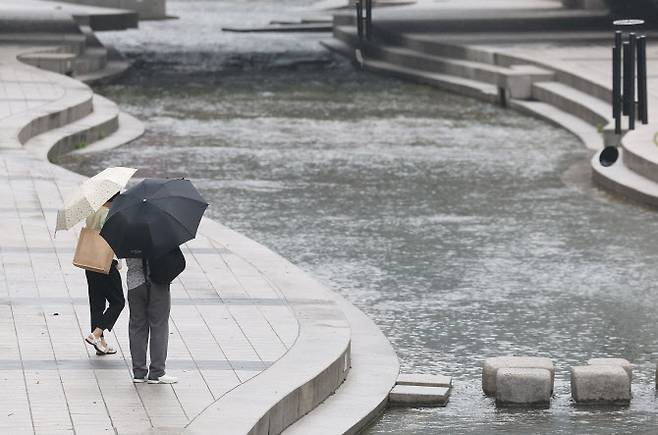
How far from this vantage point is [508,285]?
14008mm

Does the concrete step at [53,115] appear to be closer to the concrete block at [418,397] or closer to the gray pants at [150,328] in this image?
the concrete block at [418,397]

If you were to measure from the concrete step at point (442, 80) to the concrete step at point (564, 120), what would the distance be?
103cm

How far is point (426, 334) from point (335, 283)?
1.90 meters

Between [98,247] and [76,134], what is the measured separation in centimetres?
1238

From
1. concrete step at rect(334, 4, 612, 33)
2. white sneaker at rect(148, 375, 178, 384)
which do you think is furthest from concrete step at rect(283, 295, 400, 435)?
concrete step at rect(334, 4, 612, 33)

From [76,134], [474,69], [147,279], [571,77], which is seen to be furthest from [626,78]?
[147,279]

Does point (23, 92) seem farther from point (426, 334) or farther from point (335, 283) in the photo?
point (426, 334)

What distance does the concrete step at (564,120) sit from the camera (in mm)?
22775

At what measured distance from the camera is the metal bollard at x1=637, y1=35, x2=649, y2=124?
21.2 m

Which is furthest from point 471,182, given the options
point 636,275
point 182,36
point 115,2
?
point 115,2

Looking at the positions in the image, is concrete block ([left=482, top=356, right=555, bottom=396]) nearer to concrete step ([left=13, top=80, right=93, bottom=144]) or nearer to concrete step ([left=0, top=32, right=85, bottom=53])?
concrete step ([left=13, top=80, right=93, bottom=144])

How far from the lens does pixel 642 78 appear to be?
21422 millimetres

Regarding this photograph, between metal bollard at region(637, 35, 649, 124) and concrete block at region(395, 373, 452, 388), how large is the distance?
11.1 m

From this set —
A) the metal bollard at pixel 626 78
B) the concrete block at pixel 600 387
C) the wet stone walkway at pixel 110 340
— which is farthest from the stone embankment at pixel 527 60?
the concrete block at pixel 600 387
